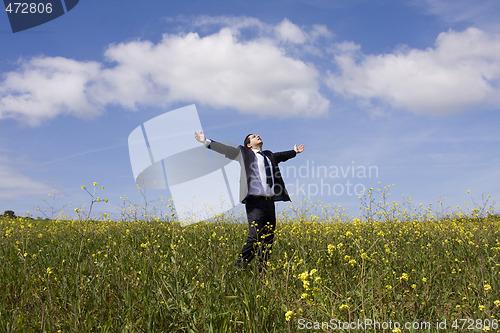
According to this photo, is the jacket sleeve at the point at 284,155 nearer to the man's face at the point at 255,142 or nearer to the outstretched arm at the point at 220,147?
the man's face at the point at 255,142

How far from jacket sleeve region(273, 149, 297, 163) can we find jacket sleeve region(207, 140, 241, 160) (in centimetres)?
80

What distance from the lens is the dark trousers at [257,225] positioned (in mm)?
5672

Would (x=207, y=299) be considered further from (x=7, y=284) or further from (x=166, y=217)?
(x=166, y=217)

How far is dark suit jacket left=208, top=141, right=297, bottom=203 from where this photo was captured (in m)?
6.16

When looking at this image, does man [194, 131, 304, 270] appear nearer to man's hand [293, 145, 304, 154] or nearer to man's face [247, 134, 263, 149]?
man's face [247, 134, 263, 149]

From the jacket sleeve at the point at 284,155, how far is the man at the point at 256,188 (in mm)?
155

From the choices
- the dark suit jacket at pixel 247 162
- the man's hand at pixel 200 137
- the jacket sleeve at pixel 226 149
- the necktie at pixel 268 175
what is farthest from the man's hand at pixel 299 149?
the man's hand at pixel 200 137

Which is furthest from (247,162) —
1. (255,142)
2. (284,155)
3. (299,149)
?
(299,149)

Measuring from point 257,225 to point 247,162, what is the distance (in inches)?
43.5

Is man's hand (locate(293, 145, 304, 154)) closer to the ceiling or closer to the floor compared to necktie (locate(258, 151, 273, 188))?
closer to the ceiling

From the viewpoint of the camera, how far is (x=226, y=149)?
6.76 metres

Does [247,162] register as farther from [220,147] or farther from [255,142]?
[220,147]

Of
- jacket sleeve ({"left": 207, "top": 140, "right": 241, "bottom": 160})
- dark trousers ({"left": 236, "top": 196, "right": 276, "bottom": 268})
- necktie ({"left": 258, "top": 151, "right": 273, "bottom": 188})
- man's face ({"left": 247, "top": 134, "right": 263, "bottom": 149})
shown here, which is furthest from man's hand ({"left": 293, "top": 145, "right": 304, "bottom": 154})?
dark trousers ({"left": 236, "top": 196, "right": 276, "bottom": 268})

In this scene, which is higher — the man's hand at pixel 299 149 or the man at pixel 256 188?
the man's hand at pixel 299 149
